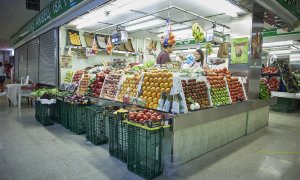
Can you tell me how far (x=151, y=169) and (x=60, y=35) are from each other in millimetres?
6786

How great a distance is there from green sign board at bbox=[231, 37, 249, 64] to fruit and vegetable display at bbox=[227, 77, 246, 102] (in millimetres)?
766

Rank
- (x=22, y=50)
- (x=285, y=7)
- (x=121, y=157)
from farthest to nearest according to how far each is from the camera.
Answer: (x=22, y=50) < (x=285, y=7) < (x=121, y=157)

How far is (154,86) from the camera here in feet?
12.1

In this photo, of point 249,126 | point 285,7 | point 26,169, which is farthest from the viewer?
point 285,7

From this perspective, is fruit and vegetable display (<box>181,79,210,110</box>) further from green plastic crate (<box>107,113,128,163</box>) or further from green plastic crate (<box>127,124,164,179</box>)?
green plastic crate (<box>107,113,128,163</box>)

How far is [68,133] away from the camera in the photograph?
4.97 m

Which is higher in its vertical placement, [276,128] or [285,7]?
[285,7]

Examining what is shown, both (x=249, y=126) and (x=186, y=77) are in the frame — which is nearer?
(x=186, y=77)

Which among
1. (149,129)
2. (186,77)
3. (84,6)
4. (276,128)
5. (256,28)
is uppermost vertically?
(84,6)

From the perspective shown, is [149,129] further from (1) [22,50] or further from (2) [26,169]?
(1) [22,50]

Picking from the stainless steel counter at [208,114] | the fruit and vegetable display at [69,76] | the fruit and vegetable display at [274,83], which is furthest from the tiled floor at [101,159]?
the fruit and vegetable display at [274,83]

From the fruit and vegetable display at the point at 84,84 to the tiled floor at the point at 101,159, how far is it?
3.92ft

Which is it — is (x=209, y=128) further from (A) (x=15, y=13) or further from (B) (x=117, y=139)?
(A) (x=15, y=13)

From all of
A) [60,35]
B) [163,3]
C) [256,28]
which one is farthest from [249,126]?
[60,35]
